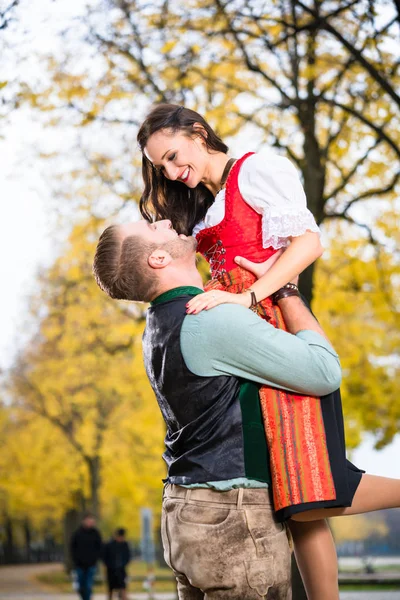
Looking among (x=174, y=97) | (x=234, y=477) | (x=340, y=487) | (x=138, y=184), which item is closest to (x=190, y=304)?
(x=234, y=477)

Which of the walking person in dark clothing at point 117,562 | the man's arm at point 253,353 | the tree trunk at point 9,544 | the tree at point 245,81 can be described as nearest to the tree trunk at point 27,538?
the tree trunk at point 9,544

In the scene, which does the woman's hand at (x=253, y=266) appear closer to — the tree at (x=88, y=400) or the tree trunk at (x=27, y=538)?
the tree at (x=88, y=400)

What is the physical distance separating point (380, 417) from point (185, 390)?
16521mm

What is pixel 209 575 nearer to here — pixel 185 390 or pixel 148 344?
pixel 185 390

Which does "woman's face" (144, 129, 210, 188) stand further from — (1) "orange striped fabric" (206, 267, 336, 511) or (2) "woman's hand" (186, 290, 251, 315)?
(1) "orange striped fabric" (206, 267, 336, 511)

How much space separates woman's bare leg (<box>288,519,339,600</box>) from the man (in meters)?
0.12

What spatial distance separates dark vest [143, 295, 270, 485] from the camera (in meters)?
2.57

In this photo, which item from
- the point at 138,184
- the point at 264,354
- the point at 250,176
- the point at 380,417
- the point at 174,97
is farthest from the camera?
the point at 380,417

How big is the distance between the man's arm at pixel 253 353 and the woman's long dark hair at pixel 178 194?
0.83 metres

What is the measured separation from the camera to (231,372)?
259 centimetres

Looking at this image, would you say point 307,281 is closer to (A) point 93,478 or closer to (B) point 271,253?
(B) point 271,253

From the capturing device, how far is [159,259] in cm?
278

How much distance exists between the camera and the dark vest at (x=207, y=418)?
2574mm

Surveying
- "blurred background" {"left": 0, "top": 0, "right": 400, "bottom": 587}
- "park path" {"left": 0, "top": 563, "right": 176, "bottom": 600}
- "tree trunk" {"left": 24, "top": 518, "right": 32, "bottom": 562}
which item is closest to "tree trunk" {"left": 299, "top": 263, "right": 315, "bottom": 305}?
"blurred background" {"left": 0, "top": 0, "right": 400, "bottom": 587}
